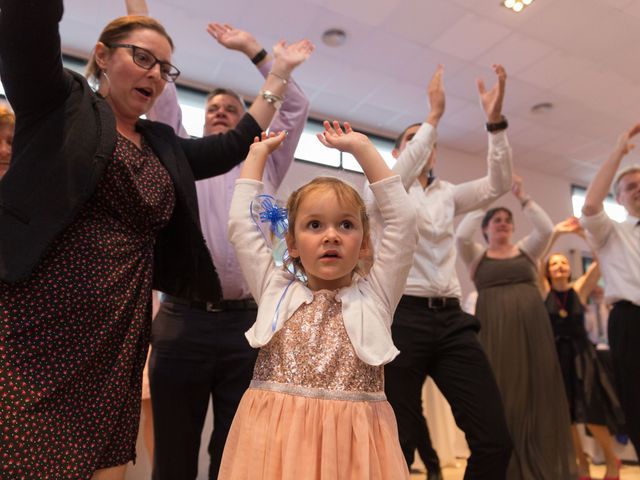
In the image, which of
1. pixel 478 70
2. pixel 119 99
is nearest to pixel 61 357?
pixel 119 99

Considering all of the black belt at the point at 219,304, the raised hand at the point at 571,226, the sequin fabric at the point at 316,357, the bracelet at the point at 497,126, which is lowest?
the sequin fabric at the point at 316,357

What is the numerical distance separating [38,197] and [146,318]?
38 centimetres

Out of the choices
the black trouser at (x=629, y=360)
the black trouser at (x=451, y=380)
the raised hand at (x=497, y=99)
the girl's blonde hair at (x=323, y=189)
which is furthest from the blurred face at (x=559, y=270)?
the girl's blonde hair at (x=323, y=189)

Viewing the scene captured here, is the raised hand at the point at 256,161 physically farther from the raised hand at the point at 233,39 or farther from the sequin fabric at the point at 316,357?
the raised hand at the point at 233,39

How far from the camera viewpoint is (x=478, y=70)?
4.64 metres

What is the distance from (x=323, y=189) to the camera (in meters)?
1.29

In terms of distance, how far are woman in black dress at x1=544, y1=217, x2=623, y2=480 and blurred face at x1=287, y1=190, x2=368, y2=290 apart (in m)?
2.91

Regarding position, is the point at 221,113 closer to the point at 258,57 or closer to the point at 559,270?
the point at 258,57

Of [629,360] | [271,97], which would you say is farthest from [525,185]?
[271,97]

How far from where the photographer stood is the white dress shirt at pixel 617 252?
2.60 m

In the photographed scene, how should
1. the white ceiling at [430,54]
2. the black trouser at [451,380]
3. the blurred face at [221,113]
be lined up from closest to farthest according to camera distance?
the black trouser at [451,380] < the blurred face at [221,113] < the white ceiling at [430,54]

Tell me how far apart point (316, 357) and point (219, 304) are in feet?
1.89

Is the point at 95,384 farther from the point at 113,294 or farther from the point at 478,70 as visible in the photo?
the point at 478,70

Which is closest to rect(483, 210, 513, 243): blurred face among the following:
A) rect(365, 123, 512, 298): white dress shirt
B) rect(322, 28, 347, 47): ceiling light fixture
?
rect(365, 123, 512, 298): white dress shirt
